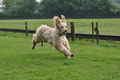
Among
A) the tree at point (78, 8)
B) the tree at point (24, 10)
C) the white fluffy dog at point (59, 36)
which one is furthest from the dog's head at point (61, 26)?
the tree at point (24, 10)

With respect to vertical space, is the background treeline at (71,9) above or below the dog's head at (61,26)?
above

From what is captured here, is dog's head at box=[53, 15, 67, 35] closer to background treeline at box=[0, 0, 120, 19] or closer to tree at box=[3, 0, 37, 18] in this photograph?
background treeline at box=[0, 0, 120, 19]

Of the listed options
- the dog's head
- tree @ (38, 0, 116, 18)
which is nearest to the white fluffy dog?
the dog's head

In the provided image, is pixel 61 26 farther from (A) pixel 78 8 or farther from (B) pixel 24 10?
(B) pixel 24 10

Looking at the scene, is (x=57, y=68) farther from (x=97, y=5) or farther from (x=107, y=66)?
(x=97, y=5)

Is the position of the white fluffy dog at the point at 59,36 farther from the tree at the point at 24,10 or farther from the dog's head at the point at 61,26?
the tree at the point at 24,10

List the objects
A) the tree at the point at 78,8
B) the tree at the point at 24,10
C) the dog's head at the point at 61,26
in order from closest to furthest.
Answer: the dog's head at the point at 61,26, the tree at the point at 78,8, the tree at the point at 24,10

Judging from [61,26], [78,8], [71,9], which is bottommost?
[61,26]

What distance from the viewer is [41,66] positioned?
277 inches

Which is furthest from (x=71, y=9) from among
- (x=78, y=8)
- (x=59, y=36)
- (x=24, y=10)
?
(x=59, y=36)

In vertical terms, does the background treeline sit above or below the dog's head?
above

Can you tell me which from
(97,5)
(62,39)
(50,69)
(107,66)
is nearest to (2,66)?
(50,69)

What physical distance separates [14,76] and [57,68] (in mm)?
1375

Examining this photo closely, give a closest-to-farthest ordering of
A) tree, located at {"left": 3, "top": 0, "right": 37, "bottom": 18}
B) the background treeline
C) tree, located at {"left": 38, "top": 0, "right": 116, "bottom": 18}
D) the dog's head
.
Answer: the dog's head → the background treeline → tree, located at {"left": 38, "top": 0, "right": 116, "bottom": 18} → tree, located at {"left": 3, "top": 0, "right": 37, "bottom": 18}
